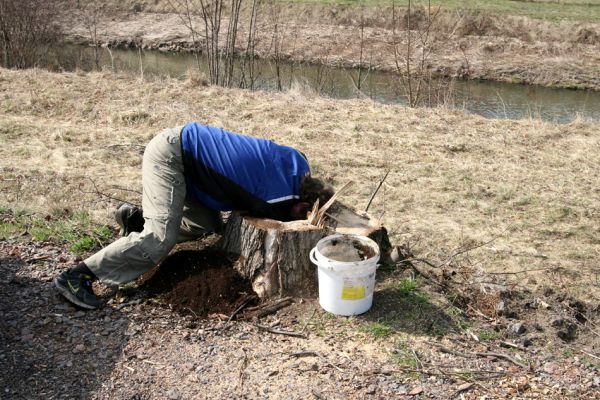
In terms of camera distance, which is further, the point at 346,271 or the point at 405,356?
the point at 346,271

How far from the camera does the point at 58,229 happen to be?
4.55 meters

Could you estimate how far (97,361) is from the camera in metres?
3.26

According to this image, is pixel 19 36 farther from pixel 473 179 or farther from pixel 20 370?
pixel 20 370

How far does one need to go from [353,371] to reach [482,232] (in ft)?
7.20

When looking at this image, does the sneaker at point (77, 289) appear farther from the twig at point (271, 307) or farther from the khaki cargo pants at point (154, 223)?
the twig at point (271, 307)

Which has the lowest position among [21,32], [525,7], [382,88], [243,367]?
[382,88]

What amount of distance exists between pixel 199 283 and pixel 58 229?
1.35 m

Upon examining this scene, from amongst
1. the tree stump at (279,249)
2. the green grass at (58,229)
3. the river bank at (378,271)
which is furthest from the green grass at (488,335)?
the green grass at (58,229)

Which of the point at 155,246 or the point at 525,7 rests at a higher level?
the point at 525,7

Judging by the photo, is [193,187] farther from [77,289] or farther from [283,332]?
[283,332]

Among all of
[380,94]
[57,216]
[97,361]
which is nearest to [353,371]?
[97,361]

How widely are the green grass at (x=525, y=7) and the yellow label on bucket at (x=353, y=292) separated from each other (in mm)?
16622

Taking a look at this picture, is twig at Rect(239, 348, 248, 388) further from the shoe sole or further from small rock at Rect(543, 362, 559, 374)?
small rock at Rect(543, 362, 559, 374)

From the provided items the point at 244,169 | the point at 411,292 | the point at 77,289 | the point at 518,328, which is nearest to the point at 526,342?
the point at 518,328
